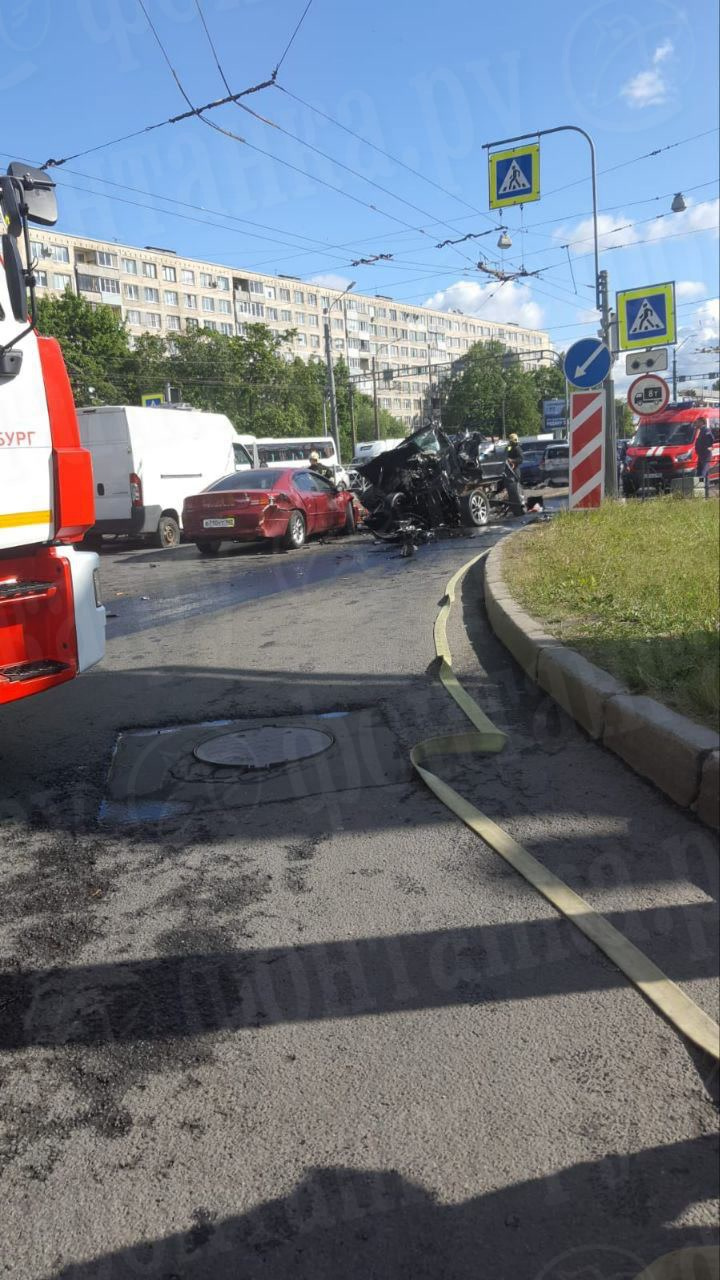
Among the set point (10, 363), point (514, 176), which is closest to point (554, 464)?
point (514, 176)

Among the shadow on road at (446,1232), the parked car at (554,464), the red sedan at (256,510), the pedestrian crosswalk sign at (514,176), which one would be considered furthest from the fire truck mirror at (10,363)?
the parked car at (554,464)

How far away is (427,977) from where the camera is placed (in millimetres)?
2822

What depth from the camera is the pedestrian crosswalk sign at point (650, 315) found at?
19125 millimetres

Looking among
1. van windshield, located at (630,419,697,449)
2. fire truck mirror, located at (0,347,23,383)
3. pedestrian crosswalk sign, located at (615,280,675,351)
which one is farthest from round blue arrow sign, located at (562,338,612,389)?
van windshield, located at (630,419,697,449)

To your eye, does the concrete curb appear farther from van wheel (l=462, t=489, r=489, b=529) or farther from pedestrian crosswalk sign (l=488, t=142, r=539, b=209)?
pedestrian crosswalk sign (l=488, t=142, r=539, b=209)

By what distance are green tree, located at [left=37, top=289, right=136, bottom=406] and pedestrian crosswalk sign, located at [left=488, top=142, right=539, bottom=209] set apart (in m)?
42.2

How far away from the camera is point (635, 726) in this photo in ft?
14.9

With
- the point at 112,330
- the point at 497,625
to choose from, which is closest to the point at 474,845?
the point at 497,625

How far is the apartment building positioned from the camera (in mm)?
94312

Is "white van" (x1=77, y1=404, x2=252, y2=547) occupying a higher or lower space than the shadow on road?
higher

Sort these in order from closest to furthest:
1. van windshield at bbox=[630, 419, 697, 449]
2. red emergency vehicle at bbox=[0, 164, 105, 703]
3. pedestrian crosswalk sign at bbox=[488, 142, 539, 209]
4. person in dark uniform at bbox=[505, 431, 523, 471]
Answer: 1. red emergency vehicle at bbox=[0, 164, 105, 703]
2. pedestrian crosswalk sign at bbox=[488, 142, 539, 209]
3. person in dark uniform at bbox=[505, 431, 523, 471]
4. van windshield at bbox=[630, 419, 697, 449]

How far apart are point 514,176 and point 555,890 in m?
19.4

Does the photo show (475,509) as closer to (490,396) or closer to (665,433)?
(665,433)

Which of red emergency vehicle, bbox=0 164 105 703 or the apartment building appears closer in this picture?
red emergency vehicle, bbox=0 164 105 703
